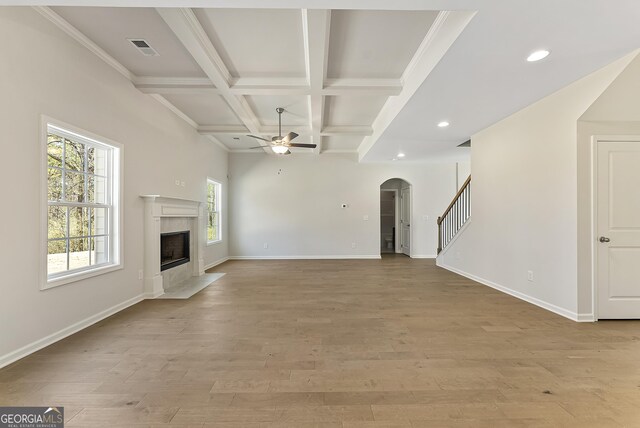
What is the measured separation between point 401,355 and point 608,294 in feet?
9.13

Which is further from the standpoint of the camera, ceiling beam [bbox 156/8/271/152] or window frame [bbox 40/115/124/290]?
window frame [bbox 40/115/124/290]

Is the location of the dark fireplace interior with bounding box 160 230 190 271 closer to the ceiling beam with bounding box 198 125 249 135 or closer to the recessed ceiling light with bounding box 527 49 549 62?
the ceiling beam with bounding box 198 125 249 135

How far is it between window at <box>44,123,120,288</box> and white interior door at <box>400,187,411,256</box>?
720cm

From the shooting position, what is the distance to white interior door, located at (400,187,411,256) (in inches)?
324

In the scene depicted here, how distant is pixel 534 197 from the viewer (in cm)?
368

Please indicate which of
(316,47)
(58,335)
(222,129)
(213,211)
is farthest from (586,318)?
(213,211)

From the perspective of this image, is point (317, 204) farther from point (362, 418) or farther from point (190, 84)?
point (362, 418)

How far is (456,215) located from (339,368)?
5.28 metres

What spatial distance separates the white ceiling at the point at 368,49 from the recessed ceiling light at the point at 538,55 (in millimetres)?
76

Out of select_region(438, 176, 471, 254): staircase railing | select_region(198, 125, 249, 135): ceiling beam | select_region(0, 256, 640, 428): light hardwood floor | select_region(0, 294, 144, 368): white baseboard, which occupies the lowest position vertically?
select_region(0, 256, 640, 428): light hardwood floor

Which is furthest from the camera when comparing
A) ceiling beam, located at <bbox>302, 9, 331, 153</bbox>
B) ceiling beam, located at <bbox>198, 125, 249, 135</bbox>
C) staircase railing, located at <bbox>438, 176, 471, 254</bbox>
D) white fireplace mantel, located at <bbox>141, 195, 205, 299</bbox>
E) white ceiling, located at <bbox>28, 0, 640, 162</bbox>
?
staircase railing, located at <bbox>438, 176, 471, 254</bbox>

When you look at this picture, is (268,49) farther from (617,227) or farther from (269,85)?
(617,227)

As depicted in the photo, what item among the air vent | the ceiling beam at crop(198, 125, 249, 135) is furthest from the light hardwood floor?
the ceiling beam at crop(198, 125, 249, 135)

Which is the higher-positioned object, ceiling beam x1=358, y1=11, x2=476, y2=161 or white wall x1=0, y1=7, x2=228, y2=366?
ceiling beam x1=358, y1=11, x2=476, y2=161
